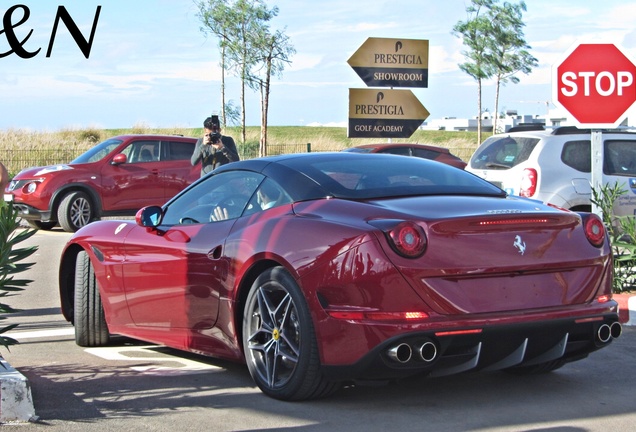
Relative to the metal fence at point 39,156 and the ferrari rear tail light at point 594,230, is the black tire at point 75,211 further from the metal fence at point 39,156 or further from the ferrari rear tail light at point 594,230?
the ferrari rear tail light at point 594,230

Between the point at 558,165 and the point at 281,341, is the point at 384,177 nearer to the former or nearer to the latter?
the point at 281,341

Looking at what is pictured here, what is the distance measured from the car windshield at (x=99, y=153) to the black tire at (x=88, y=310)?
12356mm

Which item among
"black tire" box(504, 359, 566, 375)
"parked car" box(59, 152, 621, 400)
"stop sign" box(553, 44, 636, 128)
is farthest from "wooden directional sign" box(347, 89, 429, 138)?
"black tire" box(504, 359, 566, 375)

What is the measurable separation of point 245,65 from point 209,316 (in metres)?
29.6

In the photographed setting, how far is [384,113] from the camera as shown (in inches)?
780

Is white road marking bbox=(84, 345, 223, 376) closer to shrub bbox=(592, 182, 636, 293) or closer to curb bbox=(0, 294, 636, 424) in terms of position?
curb bbox=(0, 294, 636, 424)

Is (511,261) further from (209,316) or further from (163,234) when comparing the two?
(163,234)

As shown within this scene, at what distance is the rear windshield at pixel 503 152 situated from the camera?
12680mm

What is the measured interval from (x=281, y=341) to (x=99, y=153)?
14.8 meters

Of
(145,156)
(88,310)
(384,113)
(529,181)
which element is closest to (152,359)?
(88,310)

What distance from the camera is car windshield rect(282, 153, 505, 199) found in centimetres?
559

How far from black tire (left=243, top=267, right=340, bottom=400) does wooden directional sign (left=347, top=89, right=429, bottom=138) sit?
46.7 feet

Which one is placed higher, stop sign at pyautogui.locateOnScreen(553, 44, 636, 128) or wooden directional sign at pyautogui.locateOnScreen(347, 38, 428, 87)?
wooden directional sign at pyautogui.locateOnScreen(347, 38, 428, 87)

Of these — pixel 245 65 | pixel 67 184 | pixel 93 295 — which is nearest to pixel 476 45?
pixel 245 65
